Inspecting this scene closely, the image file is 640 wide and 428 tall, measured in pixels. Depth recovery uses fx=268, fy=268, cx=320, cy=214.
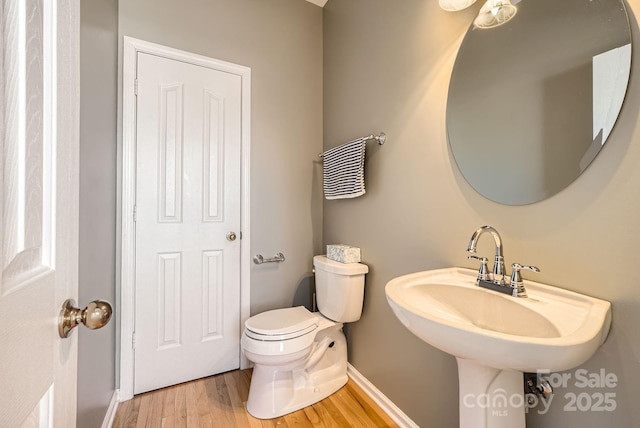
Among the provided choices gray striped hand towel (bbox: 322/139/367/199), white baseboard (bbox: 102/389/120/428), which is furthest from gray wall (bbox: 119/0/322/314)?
white baseboard (bbox: 102/389/120/428)

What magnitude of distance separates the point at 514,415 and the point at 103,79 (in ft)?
6.95

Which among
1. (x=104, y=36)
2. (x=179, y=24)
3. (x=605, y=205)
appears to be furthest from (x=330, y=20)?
(x=605, y=205)

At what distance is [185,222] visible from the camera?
5.65ft

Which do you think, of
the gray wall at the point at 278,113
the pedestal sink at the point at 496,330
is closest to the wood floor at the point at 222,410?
the gray wall at the point at 278,113

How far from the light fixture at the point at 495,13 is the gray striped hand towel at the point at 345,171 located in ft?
2.41

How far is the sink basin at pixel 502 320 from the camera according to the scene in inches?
23.1

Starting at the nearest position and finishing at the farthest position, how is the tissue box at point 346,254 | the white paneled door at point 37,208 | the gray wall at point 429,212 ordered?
the white paneled door at point 37,208
the gray wall at point 429,212
the tissue box at point 346,254

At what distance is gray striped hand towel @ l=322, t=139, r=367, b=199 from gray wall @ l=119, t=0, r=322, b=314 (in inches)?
11.4

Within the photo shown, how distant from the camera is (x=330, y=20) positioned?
2.06 meters

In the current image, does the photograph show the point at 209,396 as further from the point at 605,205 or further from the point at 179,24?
the point at 179,24

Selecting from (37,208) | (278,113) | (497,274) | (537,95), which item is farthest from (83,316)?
(278,113)

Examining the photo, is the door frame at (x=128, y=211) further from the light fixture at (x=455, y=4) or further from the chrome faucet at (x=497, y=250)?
the chrome faucet at (x=497, y=250)

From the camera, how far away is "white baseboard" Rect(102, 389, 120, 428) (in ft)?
4.36

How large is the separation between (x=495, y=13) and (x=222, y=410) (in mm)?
2252
